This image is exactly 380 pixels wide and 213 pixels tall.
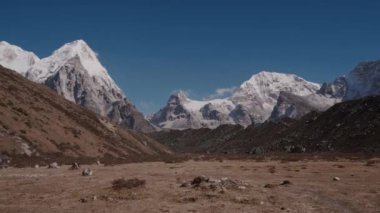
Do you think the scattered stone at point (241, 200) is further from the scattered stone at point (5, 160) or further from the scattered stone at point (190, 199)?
the scattered stone at point (5, 160)

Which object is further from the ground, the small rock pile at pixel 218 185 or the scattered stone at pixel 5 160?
the scattered stone at pixel 5 160

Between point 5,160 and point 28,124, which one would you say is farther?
point 28,124

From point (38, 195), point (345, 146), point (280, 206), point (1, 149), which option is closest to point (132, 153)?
point (1, 149)

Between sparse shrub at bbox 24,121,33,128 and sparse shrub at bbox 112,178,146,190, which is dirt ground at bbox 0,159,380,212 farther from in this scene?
sparse shrub at bbox 24,121,33,128

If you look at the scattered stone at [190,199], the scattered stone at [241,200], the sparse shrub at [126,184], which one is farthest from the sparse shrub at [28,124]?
the scattered stone at [241,200]

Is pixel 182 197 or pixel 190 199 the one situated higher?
pixel 182 197

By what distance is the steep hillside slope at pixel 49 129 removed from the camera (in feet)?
317

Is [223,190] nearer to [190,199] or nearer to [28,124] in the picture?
[190,199]

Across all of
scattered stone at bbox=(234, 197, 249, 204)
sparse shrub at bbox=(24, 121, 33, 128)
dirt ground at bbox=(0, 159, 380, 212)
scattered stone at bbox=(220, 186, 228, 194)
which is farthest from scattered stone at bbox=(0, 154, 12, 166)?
scattered stone at bbox=(234, 197, 249, 204)

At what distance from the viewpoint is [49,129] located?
371 ft

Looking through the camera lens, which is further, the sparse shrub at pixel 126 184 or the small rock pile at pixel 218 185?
the sparse shrub at pixel 126 184

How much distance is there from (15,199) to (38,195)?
2.14 meters

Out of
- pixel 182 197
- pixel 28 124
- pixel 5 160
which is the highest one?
pixel 28 124

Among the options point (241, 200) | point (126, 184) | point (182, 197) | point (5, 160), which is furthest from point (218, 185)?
point (5, 160)
